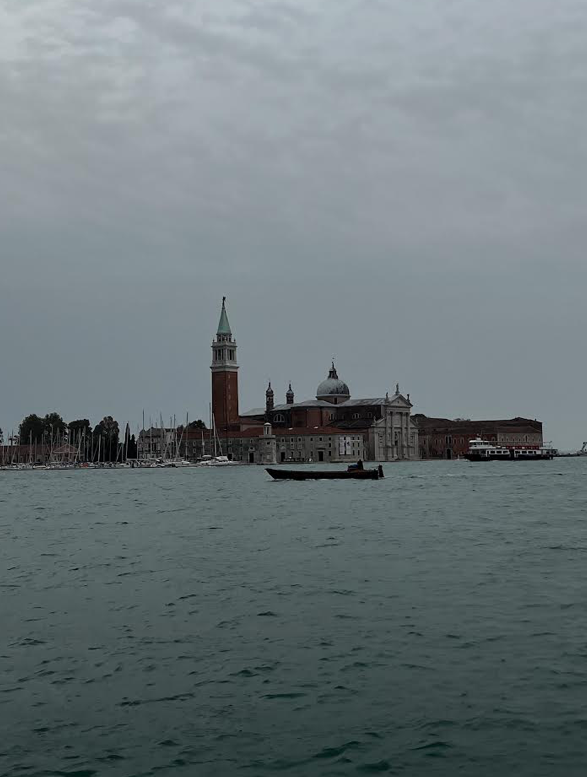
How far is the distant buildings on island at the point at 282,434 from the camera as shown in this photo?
14562 cm

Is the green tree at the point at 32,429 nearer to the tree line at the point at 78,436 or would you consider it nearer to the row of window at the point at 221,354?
the tree line at the point at 78,436

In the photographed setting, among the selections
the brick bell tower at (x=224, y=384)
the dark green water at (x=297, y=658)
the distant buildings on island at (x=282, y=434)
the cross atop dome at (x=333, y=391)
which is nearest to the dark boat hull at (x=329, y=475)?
the dark green water at (x=297, y=658)

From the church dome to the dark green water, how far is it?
133904 millimetres

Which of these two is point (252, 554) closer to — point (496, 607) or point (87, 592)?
point (87, 592)

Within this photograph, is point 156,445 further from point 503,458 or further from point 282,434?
point 503,458

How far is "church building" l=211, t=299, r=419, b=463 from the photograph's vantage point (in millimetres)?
145500

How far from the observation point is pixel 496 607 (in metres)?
14.7

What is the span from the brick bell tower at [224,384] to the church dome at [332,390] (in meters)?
16.5

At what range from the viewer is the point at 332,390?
159750mm

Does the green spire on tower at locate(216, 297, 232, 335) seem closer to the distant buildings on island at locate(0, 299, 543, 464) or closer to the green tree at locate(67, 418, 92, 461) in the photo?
the distant buildings on island at locate(0, 299, 543, 464)

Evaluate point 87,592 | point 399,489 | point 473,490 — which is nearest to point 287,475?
point 399,489

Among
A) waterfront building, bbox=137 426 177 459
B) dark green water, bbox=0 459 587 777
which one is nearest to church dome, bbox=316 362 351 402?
waterfront building, bbox=137 426 177 459

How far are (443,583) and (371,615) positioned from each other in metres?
3.26

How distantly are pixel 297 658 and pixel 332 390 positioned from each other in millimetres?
148025
